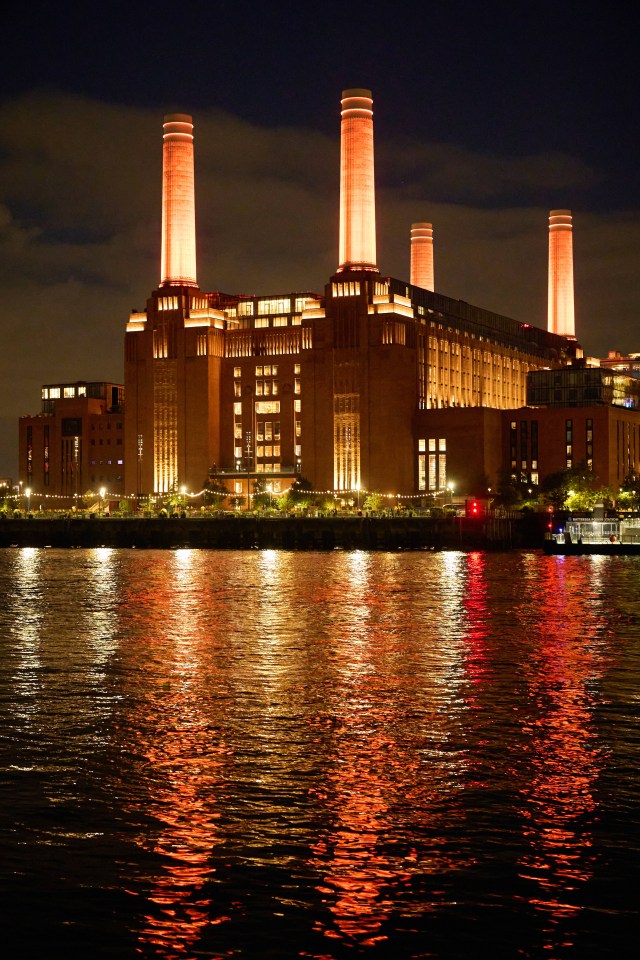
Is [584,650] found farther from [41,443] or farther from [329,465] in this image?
[41,443]

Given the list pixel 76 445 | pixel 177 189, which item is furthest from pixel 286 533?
pixel 76 445

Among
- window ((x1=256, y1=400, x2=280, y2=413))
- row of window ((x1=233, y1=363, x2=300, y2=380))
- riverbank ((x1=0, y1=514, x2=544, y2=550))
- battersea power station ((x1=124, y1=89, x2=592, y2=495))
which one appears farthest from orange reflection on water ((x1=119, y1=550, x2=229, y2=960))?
window ((x1=256, y1=400, x2=280, y2=413))

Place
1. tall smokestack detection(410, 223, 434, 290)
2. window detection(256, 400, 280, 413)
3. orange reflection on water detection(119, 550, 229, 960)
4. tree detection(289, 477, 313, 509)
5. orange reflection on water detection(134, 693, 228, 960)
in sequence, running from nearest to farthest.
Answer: orange reflection on water detection(134, 693, 228, 960), orange reflection on water detection(119, 550, 229, 960), tree detection(289, 477, 313, 509), window detection(256, 400, 280, 413), tall smokestack detection(410, 223, 434, 290)

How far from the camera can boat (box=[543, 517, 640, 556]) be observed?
95.4 m

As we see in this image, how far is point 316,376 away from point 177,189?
25.8 m

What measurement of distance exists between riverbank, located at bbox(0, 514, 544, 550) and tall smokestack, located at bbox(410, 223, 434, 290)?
6951 cm

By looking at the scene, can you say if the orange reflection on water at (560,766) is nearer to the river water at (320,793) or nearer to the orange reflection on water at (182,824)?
the river water at (320,793)

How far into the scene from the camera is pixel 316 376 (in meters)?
142

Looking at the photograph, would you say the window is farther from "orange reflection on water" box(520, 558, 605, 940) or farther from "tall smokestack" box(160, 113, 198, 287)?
"orange reflection on water" box(520, 558, 605, 940)

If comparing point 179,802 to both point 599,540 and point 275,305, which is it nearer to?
point 599,540

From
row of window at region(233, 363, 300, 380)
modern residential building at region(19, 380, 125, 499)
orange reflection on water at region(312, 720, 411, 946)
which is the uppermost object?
row of window at region(233, 363, 300, 380)

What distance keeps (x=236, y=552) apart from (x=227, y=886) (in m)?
93.8

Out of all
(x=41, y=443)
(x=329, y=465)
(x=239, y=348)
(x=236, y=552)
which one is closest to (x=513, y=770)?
(x=236, y=552)

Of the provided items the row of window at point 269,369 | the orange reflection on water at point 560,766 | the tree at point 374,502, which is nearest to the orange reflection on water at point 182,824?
the orange reflection on water at point 560,766
